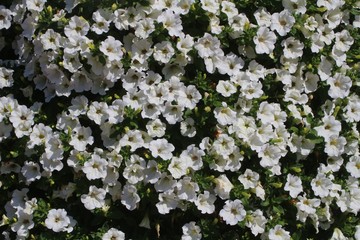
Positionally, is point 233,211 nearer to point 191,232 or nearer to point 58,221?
point 191,232

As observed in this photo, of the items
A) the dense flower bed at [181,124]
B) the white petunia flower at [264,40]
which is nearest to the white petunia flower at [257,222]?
the dense flower bed at [181,124]

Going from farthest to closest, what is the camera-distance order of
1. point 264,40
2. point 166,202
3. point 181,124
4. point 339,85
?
1. point 339,85
2. point 264,40
3. point 181,124
4. point 166,202

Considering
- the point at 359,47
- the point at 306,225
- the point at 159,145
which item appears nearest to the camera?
the point at 159,145

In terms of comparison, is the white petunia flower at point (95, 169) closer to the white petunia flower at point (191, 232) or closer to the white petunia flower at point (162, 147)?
the white petunia flower at point (162, 147)

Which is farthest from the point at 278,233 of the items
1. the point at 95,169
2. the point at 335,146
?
the point at 95,169

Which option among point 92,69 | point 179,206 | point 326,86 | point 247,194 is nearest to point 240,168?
point 247,194

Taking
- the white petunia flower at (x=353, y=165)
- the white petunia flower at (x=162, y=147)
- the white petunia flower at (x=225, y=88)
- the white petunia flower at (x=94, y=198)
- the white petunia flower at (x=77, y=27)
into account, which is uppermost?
the white petunia flower at (x=77, y=27)

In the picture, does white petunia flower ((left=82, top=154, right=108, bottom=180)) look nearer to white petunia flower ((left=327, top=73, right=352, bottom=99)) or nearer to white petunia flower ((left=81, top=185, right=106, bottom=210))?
white petunia flower ((left=81, top=185, right=106, bottom=210))

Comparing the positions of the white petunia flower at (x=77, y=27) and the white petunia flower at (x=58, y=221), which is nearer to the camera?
the white petunia flower at (x=58, y=221)

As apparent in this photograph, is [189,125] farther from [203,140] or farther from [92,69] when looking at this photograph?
[92,69]
